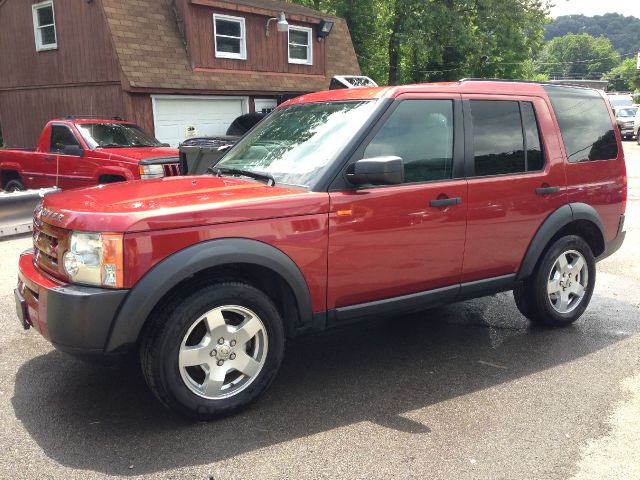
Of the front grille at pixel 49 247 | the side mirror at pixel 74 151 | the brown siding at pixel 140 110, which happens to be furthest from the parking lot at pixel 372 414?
the brown siding at pixel 140 110

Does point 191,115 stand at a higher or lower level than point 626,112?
higher

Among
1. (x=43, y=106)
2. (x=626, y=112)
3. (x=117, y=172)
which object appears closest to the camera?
(x=117, y=172)

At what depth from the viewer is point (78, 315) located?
2947mm

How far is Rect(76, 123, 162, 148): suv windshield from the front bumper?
22.9ft

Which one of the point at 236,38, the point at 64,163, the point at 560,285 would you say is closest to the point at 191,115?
the point at 236,38

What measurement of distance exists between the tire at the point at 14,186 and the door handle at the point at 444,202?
9.04 m

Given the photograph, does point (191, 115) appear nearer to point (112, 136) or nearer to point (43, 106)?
point (43, 106)

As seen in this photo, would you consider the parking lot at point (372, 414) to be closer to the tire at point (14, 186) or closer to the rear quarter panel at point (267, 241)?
the rear quarter panel at point (267, 241)

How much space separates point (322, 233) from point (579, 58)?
158 meters

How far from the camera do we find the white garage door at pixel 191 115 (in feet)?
50.9

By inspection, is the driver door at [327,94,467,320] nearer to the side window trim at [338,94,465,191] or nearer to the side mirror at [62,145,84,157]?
the side window trim at [338,94,465,191]

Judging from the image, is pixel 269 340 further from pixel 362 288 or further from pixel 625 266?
pixel 625 266

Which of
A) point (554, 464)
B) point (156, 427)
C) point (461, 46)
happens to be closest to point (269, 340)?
point (156, 427)

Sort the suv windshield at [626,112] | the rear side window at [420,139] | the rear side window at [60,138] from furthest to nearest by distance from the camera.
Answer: the suv windshield at [626,112] < the rear side window at [60,138] < the rear side window at [420,139]
